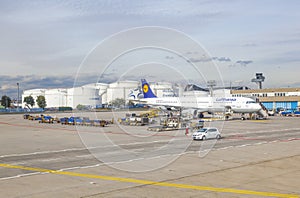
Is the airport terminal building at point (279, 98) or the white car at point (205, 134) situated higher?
the airport terminal building at point (279, 98)

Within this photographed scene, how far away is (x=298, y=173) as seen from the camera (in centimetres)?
2372

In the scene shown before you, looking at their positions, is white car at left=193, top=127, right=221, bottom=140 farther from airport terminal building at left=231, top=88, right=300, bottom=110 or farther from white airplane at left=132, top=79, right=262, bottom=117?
airport terminal building at left=231, top=88, right=300, bottom=110

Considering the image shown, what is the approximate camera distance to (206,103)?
3735 inches

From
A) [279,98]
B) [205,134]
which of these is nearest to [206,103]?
[205,134]

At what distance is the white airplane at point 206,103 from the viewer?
88062 mm

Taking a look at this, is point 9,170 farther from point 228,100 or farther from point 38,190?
point 228,100

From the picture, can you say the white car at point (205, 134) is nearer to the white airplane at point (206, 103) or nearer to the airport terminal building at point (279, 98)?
the white airplane at point (206, 103)

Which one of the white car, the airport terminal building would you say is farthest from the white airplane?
the airport terminal building

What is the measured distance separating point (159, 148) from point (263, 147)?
11132 millimetres

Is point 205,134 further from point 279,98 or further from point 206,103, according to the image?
point 279,98

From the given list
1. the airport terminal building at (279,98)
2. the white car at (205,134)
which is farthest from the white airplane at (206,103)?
the airport terminal building at (279,98)

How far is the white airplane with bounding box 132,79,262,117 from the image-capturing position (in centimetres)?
8806

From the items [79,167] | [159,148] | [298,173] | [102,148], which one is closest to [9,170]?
[79,167]

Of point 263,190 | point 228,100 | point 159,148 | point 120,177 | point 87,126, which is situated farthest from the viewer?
point 228,100
